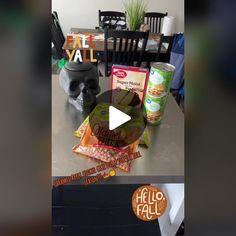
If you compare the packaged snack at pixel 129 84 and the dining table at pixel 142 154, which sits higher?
the packaged snack at pixel 129 84

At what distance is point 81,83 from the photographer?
2.79 feet

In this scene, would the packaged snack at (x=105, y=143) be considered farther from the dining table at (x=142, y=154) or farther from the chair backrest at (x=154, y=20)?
the chair backrest at (x=154, y=20)

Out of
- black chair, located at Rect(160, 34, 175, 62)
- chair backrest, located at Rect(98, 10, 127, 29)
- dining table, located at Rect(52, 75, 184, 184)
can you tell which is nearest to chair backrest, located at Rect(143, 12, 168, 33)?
chair backrest, located at Rect(98, 10, 127, 29)

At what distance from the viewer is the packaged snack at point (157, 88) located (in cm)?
72

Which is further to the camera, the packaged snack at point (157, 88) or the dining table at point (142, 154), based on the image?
the packaged snack at point (157, 88)

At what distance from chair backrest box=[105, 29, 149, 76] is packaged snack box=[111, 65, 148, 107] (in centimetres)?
133

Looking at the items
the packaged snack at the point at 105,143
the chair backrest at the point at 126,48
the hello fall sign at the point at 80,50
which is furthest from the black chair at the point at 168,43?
the packaged snack at the point at 105,143

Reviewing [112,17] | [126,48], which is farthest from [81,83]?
[112,17]

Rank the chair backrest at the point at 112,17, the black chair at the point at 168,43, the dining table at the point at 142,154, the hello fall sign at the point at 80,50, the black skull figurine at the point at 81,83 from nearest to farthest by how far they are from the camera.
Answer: the dining table at the point at 142,154, the black skull figurine at the point at 81,83, the hello fall sign at the point at 80,50, the black chair at the point at 168,43, the chair backrest at the point at 112,17

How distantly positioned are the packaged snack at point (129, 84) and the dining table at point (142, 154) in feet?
0.31

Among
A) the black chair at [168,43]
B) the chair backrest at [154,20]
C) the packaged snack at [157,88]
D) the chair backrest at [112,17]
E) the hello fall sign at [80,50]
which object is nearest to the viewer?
the packaged snack at [157,88]

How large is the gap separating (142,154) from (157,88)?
0.18 m

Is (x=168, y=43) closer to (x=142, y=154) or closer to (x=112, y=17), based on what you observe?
(x=112, y=17)
